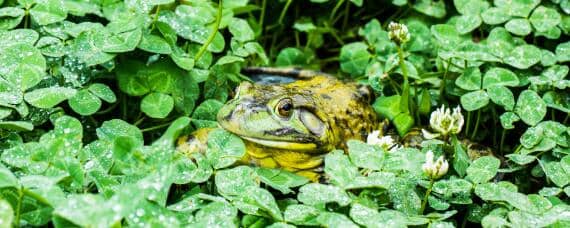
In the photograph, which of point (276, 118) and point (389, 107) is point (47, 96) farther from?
point (389, 107)

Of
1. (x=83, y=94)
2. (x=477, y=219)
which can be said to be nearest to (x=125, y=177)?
(x=83, y=94)

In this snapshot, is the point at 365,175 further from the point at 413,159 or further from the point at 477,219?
the point at 477,219

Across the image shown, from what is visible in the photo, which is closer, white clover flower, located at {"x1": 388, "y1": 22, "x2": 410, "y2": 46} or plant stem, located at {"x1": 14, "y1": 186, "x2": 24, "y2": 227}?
plant stem, located at {"x1": 14, "y1": 186, "x2": 24, "y2": 227}

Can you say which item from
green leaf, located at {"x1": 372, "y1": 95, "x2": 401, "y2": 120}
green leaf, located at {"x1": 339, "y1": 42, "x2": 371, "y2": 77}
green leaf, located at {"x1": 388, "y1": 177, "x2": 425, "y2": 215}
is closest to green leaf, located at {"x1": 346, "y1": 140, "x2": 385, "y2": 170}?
green leaf, located at {"x1": 388, "y1": 177, "x2": 425, "y2": 215}

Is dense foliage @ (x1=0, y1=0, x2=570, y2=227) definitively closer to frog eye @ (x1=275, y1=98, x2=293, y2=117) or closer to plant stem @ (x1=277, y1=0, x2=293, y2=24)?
plant stem @ (x1=277, y1=0, x2=293, y2=24)

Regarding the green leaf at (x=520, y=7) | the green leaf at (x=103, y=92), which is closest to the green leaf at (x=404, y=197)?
the green leaf at (x=103, y=92)

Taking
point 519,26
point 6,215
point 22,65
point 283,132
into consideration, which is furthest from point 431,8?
point 6,215
